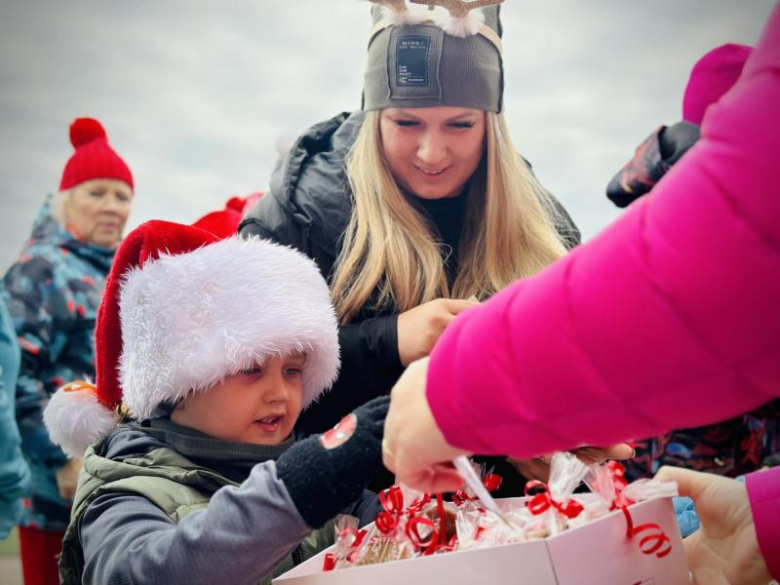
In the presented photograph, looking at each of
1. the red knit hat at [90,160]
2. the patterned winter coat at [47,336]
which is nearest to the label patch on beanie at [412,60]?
the patterned winter coat at [47,336]

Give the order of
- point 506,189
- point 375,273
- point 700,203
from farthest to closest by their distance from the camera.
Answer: point 506,189 < point 375,273 < point 700,203

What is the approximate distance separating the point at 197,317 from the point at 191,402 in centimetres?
15

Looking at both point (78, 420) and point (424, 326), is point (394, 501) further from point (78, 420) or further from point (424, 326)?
point (78, 420)

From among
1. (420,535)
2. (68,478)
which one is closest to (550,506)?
(420,535)

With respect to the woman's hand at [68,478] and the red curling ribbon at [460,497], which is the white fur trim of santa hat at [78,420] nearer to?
the red curling ribbon at [460,497]

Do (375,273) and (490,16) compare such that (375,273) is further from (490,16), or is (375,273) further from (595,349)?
(595,349)

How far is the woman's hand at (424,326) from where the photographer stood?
120 cm

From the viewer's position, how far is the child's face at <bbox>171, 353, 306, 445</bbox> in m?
1.16

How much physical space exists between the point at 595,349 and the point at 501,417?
103mm

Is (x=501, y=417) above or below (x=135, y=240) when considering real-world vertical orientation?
below

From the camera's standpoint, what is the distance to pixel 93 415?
129 centimetres

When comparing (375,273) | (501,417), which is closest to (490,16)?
(375,273)

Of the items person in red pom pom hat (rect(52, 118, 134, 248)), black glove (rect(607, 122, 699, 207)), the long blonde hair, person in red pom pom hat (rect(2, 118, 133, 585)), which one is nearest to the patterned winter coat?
person in red pom pom hat (rect(2, 118, 133, 585))

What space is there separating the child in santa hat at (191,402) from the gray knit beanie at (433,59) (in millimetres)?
425
